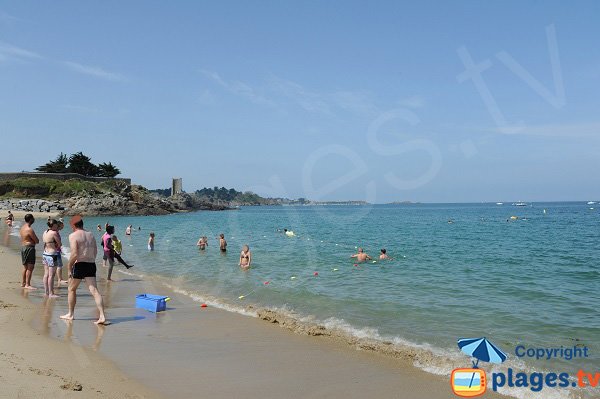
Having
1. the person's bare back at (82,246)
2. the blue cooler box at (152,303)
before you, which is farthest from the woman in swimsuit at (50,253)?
the person's bare back at (82,246)

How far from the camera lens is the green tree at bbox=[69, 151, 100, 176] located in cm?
10019

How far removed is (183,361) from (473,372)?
454 cm

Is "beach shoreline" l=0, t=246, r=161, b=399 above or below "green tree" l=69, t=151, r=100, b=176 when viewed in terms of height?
below

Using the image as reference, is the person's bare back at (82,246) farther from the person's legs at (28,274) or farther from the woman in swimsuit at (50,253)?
the person's legs at (28,274)

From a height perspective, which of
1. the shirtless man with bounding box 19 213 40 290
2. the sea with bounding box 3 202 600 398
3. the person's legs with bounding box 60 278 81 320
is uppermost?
the shirtless man with bounding box 19 213 40 290

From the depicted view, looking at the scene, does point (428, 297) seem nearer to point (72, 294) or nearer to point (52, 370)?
point (72, 294)

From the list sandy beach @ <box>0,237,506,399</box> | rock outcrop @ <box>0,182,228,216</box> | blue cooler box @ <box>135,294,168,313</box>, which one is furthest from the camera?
rock outcrop @ <box>0,182,228,216</box>

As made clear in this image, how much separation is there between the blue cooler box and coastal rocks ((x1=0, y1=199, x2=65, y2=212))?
218 ft

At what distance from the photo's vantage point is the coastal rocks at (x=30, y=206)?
66875 mm

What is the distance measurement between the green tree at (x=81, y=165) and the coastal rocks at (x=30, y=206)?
31325 millimetres

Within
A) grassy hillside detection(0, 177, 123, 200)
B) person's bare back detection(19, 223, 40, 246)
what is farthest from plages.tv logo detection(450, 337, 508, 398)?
grassy hillside detection(0, 177, 123, 200)

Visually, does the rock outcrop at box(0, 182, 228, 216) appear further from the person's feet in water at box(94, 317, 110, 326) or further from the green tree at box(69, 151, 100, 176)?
the person's feet in water at box(94, 317, 110, 326)

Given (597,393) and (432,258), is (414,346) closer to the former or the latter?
(597,393)

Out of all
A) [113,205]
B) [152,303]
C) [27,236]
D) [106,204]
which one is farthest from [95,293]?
[113,205]
